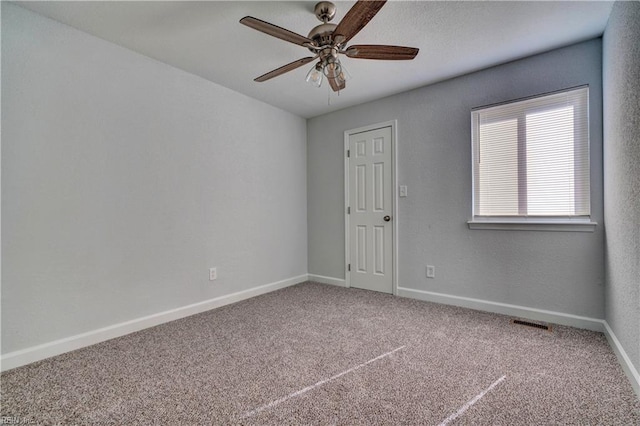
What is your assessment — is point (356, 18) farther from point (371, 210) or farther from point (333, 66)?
point (371, 210)

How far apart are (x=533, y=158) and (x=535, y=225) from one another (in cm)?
62

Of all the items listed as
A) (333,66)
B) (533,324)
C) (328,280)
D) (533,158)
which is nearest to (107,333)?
(328,280)

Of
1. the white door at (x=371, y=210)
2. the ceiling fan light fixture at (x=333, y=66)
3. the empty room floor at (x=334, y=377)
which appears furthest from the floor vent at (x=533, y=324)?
the ceiling fan light fixture at (x=333, y=66)

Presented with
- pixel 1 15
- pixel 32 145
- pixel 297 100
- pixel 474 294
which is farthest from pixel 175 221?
pixel 474 294

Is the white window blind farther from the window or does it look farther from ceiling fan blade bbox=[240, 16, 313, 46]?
ceiling fan blade bbox=[240, 16, 313, 46]

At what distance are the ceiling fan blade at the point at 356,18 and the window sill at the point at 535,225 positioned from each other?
221 centimetres

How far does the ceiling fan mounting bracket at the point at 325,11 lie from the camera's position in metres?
1.96

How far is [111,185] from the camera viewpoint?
97.2 inches

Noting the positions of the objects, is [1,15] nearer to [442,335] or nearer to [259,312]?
[259,312]

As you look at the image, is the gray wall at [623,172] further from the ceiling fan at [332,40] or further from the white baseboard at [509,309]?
the ceiling fan at [332,40]

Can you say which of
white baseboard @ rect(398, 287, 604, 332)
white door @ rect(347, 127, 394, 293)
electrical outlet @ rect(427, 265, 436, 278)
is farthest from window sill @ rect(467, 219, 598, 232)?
white door @ rect(347, 127, 394, 293)

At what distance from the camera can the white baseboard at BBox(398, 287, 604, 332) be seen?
98.9 inches

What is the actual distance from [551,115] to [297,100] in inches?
105

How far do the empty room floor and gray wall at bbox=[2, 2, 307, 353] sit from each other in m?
0.43
